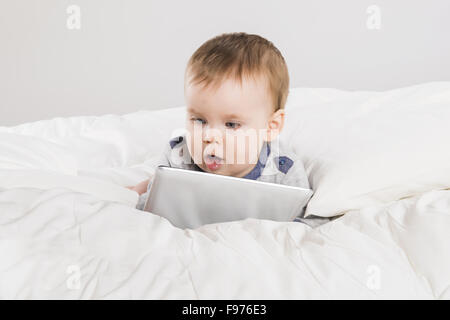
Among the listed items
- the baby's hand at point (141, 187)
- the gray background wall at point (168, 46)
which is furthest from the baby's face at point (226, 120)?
the gray background wall at point (168, 46)

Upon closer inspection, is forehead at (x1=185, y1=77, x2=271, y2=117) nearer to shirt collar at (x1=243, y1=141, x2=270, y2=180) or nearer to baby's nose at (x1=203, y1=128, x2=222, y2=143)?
baby's nose at (x1=203, y1=128, x2=222, y2=143)

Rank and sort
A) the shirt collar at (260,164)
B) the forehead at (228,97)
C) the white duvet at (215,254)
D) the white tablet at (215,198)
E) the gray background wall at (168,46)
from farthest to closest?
1. the gray background wall at (168,46)
2. the shirt collar at (260,164)
3. the forehead at (228,97)
4. the white tablet at (215,198)
5. the white duvet at (215,254)

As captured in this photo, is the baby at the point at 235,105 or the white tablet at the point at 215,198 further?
the baby at the point at 235,105

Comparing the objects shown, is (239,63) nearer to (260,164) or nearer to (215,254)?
(260,164)

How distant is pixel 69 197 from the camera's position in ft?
2.62

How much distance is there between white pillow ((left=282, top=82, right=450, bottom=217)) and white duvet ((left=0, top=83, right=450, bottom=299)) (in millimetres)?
39

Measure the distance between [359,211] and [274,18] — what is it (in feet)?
5.71

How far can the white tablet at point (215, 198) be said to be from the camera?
83cm

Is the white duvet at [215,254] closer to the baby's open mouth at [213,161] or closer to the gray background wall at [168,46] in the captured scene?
the baby's open mouth at [213,161]

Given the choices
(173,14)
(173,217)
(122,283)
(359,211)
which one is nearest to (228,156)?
(173,217)

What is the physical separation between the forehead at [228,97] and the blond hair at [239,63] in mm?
11

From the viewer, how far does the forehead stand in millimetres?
956

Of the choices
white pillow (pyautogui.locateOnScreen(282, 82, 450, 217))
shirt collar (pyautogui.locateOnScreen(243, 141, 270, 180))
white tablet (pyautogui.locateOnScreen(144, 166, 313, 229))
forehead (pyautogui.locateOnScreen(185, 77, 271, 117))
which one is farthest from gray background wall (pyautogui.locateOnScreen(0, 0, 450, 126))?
white tablet (pyautogui.locateOnScreen(144, 166, 313, 229))
